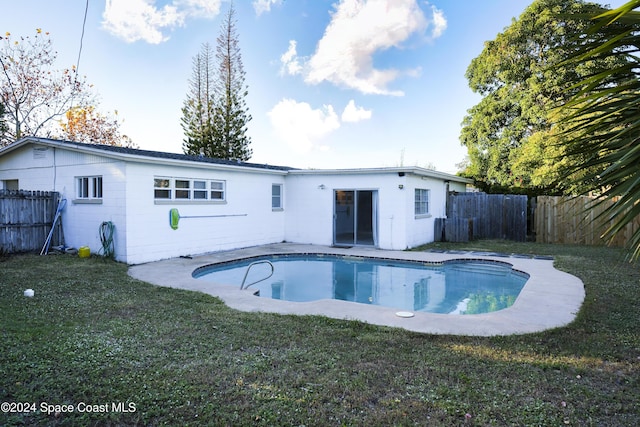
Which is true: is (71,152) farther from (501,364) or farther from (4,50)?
(4,50)

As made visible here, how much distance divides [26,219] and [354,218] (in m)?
9.52

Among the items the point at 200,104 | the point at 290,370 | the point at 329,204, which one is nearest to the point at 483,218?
the point at 329,204


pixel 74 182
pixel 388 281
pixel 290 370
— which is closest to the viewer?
pixel 290 370

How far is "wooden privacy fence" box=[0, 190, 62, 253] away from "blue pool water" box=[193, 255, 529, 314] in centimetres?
506

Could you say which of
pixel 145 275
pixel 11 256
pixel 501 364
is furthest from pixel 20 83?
pixel 501 364

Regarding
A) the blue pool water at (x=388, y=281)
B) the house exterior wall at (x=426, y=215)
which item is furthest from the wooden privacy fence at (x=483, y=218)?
the blue pool water at (x=388, y=281)

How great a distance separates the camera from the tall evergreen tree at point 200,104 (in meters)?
26.3

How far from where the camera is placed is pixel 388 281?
9.39 meters

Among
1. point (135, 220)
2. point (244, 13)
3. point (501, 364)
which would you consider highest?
point (244, 13)

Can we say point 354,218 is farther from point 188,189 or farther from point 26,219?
point 26,219

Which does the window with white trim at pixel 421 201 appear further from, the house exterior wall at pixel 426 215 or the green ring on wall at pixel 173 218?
the green ring on wall at pixel 173 218

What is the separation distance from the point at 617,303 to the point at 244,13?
2544 cm

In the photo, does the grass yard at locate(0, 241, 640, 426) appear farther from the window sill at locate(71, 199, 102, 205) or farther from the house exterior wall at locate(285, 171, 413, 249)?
the house exterior wall at locate(285, 171, 413, 249)

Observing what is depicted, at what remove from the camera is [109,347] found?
4.01 meters
